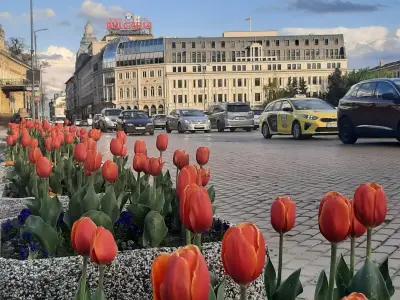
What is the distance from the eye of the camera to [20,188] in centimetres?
683

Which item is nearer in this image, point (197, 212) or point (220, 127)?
point (197, 212)

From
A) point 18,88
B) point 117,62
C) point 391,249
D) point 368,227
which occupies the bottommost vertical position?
point 391,249

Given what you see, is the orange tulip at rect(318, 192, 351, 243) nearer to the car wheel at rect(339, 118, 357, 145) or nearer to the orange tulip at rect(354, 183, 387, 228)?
the orange tulip at rect(354, 183, 387, 228)

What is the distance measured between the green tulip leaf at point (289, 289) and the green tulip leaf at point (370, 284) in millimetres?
279

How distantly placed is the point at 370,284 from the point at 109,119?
4384 centimetres

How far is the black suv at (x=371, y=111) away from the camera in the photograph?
645 inches

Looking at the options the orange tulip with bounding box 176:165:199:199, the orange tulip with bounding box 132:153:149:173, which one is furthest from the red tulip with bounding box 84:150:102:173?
the orange tulip with bounding box 176:165:199:199

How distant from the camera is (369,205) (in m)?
2.21

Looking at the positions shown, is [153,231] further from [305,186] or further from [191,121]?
[191,121]

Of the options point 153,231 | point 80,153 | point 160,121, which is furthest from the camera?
point 160,121

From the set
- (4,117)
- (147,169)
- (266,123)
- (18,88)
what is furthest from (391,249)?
(18,88)

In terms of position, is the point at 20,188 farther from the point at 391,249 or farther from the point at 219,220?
the point at 391,249

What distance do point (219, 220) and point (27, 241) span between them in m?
1.30

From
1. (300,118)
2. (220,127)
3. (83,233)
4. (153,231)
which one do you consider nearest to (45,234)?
(153,231)
